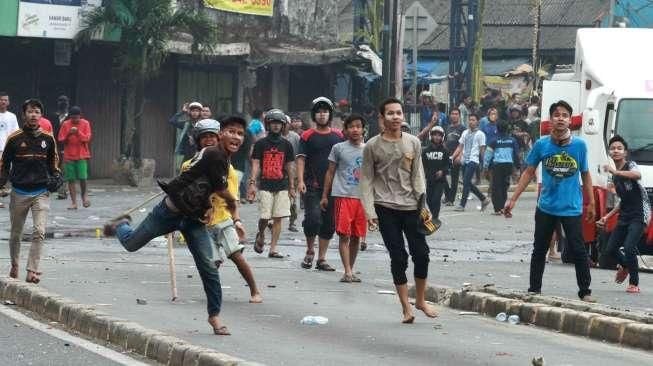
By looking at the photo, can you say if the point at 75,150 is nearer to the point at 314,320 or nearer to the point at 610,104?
the point at 610,104

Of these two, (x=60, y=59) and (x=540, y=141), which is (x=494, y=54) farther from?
(x=540, y=141)

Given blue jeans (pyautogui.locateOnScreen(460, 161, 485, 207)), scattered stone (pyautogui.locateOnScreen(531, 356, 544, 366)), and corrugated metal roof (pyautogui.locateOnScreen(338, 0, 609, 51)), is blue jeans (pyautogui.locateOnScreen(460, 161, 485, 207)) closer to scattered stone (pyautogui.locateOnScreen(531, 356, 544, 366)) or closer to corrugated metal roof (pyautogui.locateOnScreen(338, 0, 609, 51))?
scattered stone (pyautogui.locateOnScreen(531, 356, 544, 366))

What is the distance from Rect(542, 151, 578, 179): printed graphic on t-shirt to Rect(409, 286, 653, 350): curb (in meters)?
1.12

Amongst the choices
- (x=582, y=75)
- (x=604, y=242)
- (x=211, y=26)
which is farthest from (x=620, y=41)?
(x=211, y=26)

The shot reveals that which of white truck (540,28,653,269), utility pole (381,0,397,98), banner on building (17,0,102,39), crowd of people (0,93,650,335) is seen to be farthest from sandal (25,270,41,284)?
utility pole (381,0,397,98)

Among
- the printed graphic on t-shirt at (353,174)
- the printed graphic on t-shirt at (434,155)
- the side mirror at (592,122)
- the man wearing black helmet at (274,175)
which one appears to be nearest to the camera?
Answer: the printed graphic on t-shirt at (353,174)

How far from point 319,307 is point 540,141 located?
98.5 inches

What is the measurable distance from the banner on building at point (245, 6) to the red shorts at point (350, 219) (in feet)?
60.6

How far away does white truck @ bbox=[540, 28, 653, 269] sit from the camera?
19.5 m

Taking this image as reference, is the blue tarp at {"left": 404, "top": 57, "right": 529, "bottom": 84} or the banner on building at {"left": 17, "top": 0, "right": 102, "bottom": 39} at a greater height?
the banner on building at {"left": 17, "top": 0, "right": 102, "bottom": 39}

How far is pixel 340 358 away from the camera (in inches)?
423

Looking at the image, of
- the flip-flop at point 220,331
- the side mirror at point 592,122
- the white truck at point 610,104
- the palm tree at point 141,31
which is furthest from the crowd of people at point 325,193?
the palm tree at point 141,31

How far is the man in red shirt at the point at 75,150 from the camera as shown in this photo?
26.0m

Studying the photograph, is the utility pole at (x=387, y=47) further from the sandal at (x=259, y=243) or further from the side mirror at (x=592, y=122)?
the sandal at (x=259, y=243)
